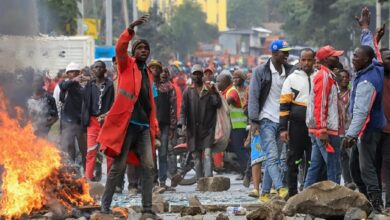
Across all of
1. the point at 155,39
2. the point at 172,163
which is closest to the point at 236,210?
the point at 172,163

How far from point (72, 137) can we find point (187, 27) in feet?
286

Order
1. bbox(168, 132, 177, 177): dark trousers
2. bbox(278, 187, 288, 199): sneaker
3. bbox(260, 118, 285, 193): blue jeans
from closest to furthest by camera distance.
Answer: bbox(278, 187, 288, 199): sneaker
bbox(260, 118, 285, 193): blue jeans
bbox(168, 132, 177, 177): dark trousers

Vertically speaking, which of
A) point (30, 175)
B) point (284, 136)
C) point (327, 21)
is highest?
point (327, 21)

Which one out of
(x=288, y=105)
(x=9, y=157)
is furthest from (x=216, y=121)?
(x=9, y=157)

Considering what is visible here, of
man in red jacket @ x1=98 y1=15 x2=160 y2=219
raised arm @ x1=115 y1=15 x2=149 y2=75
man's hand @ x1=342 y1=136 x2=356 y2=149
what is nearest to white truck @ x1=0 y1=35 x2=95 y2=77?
man in red jacket @ x1=98 y1=15 x2=160 y2=219

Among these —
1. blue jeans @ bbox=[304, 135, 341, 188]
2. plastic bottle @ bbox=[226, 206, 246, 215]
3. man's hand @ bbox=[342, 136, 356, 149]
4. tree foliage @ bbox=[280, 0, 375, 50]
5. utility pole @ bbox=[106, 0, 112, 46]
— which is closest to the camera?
man's hand @ bbox=[342, 136, 356, 149]

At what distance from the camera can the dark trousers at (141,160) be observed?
38.4 feet

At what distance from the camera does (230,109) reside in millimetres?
18453

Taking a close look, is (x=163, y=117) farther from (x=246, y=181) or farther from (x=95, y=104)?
(x=246, y=181)

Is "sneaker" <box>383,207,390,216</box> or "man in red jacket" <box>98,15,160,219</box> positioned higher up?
"man in red jacket" <box>98,15,160,219</box>

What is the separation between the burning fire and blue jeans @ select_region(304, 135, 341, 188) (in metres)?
2.36

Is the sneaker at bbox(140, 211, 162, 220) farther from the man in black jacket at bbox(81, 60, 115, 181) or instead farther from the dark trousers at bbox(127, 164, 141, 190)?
the man in black jacket at bbox(81, 60, 115, 181)

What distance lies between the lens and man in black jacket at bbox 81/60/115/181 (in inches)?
629

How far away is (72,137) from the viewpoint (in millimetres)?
17594
